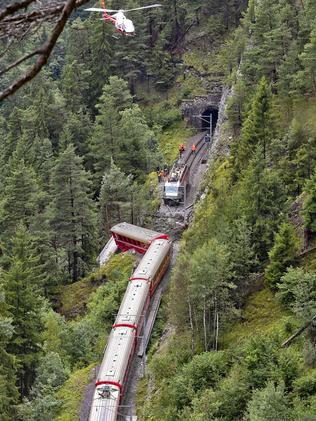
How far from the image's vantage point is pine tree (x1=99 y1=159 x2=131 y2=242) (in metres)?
55.2

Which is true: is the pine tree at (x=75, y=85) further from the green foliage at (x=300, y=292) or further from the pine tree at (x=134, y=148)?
the green foliage at (x=300, y=292)

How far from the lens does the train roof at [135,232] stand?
163 feet

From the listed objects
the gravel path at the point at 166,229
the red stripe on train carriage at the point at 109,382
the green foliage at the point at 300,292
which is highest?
the green foliage at the point at 300,292

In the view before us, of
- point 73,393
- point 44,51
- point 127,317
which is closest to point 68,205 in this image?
point 127,317

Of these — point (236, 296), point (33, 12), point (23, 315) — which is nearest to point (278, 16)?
point (236, 296)

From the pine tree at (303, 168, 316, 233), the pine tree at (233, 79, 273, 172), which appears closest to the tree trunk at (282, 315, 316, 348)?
the pine tree at (303, 168, 316, 233)

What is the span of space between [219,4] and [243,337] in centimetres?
5966

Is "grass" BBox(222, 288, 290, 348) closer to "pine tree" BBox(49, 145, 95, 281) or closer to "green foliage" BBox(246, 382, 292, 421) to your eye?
"green foliage" BBox(246, 382, 292, 421)

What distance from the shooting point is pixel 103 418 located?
3078 cm

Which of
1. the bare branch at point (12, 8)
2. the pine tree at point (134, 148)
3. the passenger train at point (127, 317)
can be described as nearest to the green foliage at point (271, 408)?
the passenger train at point (127, 317)

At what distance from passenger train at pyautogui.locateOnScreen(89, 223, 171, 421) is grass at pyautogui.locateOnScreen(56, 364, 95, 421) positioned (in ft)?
6.84

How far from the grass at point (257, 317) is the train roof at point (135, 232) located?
52.0 ft

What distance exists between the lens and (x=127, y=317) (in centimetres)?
3816

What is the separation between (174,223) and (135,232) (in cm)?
527
